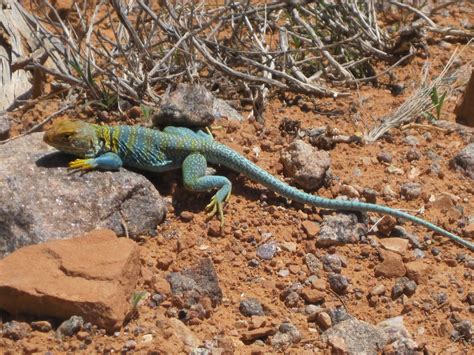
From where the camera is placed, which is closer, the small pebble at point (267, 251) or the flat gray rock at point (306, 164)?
the small pebble at point (267, 251)

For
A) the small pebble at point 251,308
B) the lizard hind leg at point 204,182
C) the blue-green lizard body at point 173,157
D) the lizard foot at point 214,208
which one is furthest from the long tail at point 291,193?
the small pebble at point 251,308

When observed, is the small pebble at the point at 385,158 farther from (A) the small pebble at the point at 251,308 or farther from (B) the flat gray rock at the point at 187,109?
(A) the small pebble at the point at 251,308

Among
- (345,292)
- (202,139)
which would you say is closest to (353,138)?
(202,139)

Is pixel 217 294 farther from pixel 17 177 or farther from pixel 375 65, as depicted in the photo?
pixel 375 65

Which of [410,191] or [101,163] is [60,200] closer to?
[101,163]

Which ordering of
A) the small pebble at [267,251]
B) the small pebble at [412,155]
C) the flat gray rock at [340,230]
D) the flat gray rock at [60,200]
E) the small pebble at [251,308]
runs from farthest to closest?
the small pebble at [412,155] < the flat gray rock at [340,230] < the small pebble at [267,251] < the flat gray rock at [60,200] < the small pebble at [251,308]

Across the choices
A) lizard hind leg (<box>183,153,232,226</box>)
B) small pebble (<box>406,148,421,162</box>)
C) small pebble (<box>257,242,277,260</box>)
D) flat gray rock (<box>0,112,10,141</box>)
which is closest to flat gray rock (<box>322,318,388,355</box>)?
small pebble (<box>257,242,277,260</box>)

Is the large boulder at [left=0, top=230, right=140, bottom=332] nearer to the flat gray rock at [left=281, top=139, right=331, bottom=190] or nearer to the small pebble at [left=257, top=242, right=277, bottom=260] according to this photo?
the small pebble at [left=257, top=242, right=277, bottom=260]

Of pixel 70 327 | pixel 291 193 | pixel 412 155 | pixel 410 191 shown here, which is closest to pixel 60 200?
pixel 70 327
